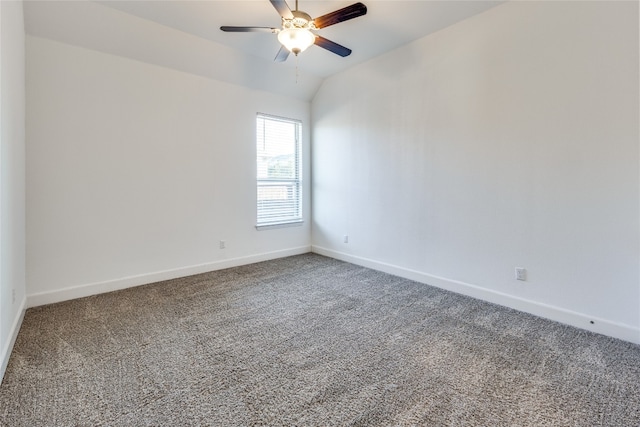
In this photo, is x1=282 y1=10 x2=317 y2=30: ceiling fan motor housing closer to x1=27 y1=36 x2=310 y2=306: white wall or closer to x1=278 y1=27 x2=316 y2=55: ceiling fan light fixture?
x1=278 y1=27 x2=316 y2=55: ceiling fan light fixture

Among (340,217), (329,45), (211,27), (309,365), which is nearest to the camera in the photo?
(309,365)

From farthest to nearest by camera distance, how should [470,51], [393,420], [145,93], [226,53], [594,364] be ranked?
1. [226,53]
2. [145,93]
3. [470,51]
4. [594,364]
5. [393,420]

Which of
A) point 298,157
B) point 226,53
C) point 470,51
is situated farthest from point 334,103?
point 470,51

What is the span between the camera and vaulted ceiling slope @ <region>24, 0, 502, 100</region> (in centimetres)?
286

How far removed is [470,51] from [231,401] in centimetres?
367

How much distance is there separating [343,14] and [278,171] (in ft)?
9.28

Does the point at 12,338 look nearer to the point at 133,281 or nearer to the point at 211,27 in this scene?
the point at 133,281

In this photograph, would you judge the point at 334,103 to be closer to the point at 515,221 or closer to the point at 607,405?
the point at 515,221

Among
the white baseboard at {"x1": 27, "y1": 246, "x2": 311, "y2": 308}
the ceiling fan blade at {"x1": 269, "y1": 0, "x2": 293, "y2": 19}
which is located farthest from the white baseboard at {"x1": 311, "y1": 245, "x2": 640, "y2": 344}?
the ceiling fan blade at {"x1": 269, "y1": 0, "x2": 293, "y2": 19}

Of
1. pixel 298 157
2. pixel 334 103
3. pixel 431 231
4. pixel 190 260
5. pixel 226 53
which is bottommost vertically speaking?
pixel 190 260

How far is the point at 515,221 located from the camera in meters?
2.91

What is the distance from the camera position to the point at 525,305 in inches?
113

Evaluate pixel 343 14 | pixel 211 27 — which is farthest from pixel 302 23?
pixel 211 27

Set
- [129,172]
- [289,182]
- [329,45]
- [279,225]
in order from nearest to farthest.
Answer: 1. [329,45]
2. [129,172]
3. [279,225]
4. [289,182]
